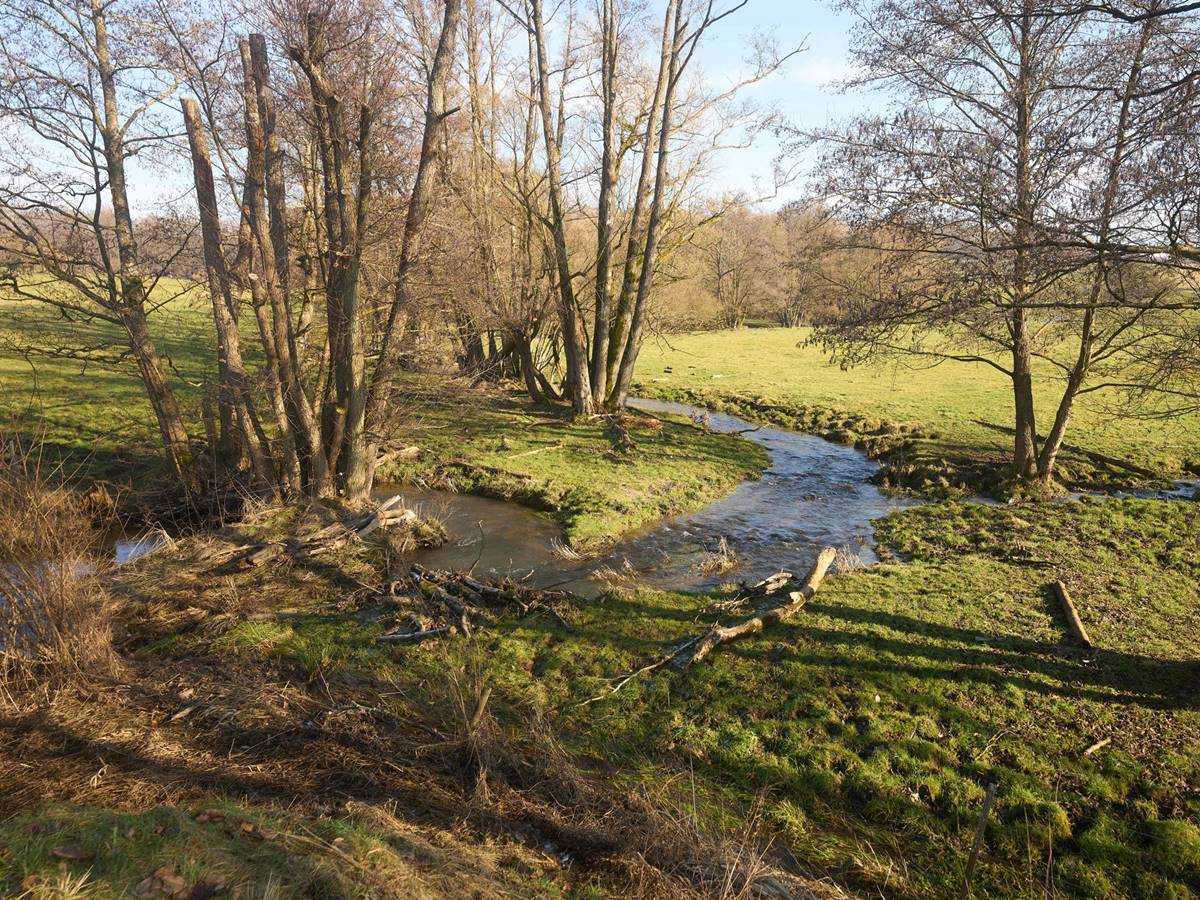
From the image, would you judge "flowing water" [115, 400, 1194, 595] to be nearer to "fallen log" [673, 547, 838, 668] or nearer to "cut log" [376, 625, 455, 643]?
"fallen log" [673, 547, 838, 668]

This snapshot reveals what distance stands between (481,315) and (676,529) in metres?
8.20

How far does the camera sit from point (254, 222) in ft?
33.1

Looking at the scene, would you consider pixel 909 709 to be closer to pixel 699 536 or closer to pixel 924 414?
pixel 699 536

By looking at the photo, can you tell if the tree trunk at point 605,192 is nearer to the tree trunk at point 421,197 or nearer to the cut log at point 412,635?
the tree trunk at point 421,197

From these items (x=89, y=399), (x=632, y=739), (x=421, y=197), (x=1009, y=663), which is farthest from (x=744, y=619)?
(x=89, y=399)

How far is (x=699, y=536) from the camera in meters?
11.3

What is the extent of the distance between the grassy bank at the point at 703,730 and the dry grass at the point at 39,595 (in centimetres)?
40

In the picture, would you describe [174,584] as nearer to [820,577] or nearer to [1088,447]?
[820,577]

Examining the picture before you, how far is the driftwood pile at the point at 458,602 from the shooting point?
7469mm

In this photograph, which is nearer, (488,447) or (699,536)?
(699,536)

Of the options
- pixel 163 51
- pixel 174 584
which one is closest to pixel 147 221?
pixel 163 51

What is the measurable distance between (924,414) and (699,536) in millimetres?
11865

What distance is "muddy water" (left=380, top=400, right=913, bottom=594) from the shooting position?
9.70 meters

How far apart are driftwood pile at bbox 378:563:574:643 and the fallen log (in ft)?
4.74
